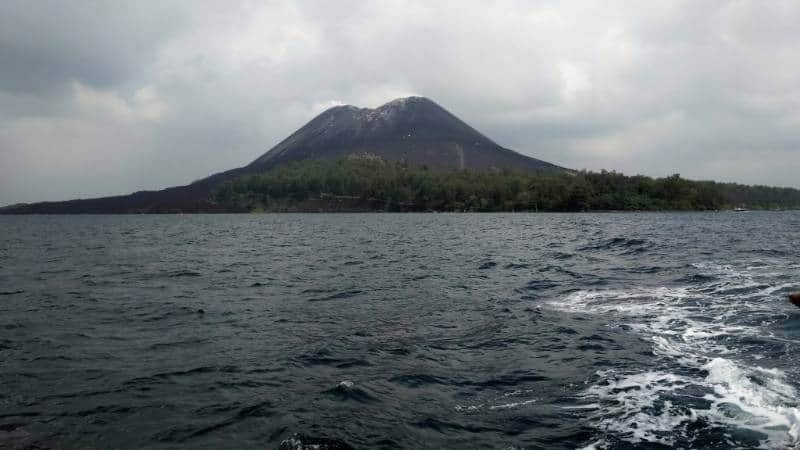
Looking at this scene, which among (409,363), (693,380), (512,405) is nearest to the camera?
(512,405)

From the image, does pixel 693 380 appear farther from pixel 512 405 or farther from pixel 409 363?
pixel 409 363

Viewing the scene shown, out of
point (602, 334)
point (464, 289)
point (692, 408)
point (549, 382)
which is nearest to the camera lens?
point (692, 408)

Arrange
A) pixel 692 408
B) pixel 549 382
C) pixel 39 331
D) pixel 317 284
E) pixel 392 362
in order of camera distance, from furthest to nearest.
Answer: pixel 317 284, pixel 39 331, pixel 392 362, pixel 549 382, pixel 692 408

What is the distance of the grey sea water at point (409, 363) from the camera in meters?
8.30

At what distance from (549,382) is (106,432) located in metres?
8.36

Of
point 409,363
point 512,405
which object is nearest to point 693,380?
point 512,405

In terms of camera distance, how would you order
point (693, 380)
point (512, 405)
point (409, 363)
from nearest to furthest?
point (512, 405)
point (693, 380)
point (409, 363)

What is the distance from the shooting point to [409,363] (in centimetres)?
1202

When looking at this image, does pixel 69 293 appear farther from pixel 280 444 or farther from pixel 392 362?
Answer: pixel 280 444

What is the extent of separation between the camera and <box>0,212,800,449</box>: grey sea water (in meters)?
8.30

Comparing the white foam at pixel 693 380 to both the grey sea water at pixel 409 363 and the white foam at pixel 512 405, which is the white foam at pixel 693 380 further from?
the white foam at pixel 512 405

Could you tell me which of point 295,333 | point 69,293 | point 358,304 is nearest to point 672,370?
point 295,333

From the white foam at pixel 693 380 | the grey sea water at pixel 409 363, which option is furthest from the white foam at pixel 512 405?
the white foam at pixel 693 380

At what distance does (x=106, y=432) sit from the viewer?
8.29m
